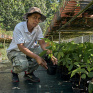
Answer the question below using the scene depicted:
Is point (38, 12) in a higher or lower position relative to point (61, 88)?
higher

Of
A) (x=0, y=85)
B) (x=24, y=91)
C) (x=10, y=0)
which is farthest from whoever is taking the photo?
(x=10, y=0)

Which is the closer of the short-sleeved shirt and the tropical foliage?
the short-sleeved shirt

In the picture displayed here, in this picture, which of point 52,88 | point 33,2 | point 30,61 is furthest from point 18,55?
point 33,2

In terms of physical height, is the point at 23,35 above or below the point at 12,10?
below

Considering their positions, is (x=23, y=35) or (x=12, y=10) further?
(x=12, y=10)

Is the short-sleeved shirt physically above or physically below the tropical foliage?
below

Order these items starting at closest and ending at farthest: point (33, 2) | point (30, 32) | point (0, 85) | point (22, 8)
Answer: point (0, 85) → point (30, 32) → point (22, 8) → point (33, 2)

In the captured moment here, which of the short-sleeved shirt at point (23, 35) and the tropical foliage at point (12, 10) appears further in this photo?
the tropical foliage at point (12, 10)

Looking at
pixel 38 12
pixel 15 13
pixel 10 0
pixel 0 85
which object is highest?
pixel 10 0

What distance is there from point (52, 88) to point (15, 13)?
1949 centimetres

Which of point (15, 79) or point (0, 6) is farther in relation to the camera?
point (0, 6)

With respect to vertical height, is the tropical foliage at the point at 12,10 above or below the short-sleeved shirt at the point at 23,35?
above

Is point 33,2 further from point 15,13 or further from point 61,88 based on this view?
point 61,88

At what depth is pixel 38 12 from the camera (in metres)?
2.38
